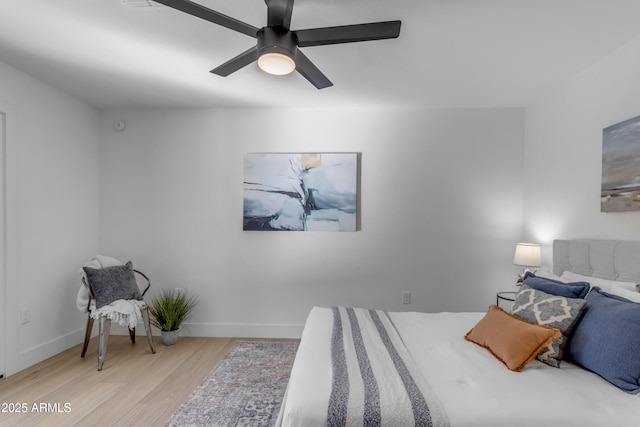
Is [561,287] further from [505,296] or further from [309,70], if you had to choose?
[309,70]

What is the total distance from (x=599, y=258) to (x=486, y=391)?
61.4 inches

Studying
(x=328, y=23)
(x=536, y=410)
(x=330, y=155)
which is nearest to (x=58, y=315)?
(x=330, y=155)

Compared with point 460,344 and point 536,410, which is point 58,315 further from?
point 536,410

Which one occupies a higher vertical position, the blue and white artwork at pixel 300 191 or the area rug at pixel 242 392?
the blue and white artwork at pixel 300 191

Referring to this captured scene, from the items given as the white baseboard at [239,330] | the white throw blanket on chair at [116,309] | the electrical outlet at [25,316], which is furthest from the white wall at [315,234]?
the electrical outlet at [25,316]

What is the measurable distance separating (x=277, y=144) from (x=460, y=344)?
2673mm

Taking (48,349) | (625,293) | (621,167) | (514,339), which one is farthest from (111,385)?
(621,167)

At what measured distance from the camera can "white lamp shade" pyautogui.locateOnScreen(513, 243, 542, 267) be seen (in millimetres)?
3084

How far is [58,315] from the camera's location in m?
3.30

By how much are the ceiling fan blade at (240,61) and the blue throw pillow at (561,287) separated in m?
2.15

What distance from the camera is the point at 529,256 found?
310cm

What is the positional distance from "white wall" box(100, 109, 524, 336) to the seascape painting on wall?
125cm

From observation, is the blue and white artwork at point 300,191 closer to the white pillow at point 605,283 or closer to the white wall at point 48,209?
the white wall at point 48,209

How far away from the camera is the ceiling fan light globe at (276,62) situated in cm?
177
